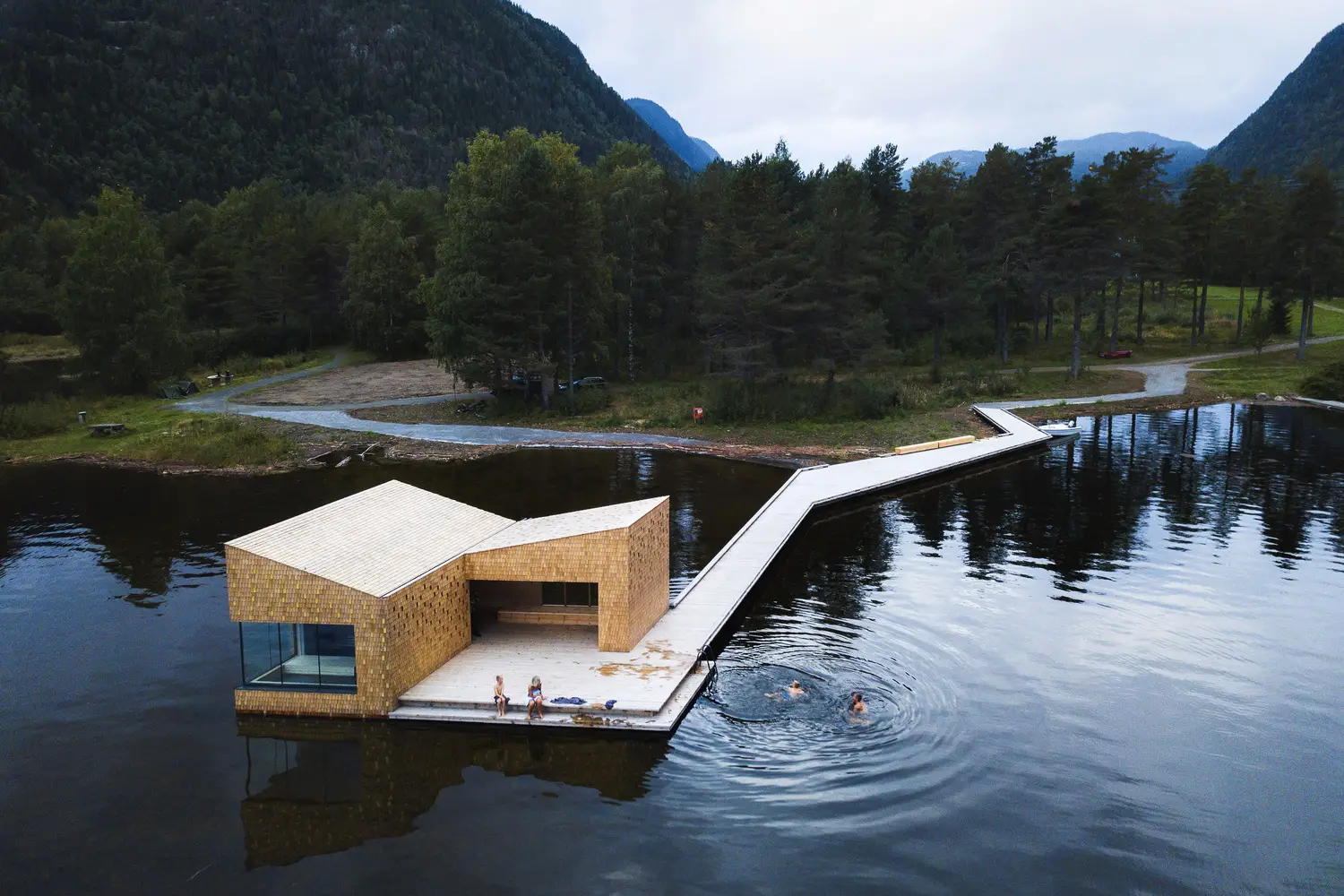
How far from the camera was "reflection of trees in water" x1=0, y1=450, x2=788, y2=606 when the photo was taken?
98.3 feet

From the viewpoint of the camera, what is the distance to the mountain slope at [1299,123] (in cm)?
14462

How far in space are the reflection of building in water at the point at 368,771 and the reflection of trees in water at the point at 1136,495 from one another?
615 inches

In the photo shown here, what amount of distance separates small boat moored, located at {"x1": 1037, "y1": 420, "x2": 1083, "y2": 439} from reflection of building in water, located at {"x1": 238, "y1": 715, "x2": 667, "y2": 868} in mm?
38388

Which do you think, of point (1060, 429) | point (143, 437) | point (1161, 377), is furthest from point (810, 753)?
point (1161, 377)

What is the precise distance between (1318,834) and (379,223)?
75.7 meters

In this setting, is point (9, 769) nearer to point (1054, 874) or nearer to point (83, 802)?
point (83, 802)

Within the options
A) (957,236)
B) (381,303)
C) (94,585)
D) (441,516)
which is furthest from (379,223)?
(441,516)

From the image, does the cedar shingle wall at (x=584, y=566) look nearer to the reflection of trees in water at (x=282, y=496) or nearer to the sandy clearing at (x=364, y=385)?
the reflection of trees in water at (x=282, y=496)

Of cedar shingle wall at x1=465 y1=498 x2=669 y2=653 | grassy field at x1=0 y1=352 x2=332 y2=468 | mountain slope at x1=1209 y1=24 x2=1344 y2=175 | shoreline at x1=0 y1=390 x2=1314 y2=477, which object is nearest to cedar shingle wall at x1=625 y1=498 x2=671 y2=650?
cedar shingle wall at x1=465 y1=498 x2=669 y2=653

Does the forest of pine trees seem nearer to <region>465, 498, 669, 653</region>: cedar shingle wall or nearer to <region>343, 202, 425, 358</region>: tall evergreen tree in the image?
<region>343, 202, 425, 358</region>: tall evergreen tree

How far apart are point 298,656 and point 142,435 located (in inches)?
1424

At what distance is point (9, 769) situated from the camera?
16609 millimetres

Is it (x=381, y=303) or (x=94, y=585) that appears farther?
(x=381, y=303)

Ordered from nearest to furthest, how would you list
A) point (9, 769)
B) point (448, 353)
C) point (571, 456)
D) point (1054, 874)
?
point (1054, 874) < point (9, 769) < point (571, 456) < point (448, 353)
